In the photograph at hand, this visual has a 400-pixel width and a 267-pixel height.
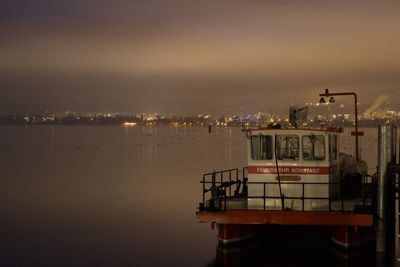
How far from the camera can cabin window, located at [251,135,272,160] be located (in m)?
20.9

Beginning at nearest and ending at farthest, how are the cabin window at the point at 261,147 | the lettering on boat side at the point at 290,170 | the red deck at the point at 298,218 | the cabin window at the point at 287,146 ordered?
the red deck at the point at 298,218 → the lettering on boat side at the point at 290,170 → the cabin window at the point at 287,146 → the cabin window at the point at 261,147

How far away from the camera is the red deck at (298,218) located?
63.4 ft

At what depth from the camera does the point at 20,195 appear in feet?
173

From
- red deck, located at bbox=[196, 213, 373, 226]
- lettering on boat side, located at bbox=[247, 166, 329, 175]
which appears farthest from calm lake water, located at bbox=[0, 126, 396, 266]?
lettering on boat side, located at bbox=[247, 166, 329, 175]

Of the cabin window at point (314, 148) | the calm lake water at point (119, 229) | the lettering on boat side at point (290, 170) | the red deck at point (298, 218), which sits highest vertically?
the cabin window at point (314, 148)

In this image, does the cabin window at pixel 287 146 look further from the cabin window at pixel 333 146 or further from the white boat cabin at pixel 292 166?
the cabin window at pixel 333 146

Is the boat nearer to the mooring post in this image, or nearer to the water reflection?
the mooring post

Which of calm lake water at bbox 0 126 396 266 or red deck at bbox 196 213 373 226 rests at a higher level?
red deck at bbox 196 213 373 226

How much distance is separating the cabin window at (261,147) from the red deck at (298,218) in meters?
2.08

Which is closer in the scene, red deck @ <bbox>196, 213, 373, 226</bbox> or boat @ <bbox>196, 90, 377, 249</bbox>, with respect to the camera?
red deck @ <bbox>196, 213, 373, 226</bbox>

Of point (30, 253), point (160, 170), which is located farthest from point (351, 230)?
point (160, 170)

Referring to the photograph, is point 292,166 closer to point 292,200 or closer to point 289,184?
point 289,184

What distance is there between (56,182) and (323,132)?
155ft

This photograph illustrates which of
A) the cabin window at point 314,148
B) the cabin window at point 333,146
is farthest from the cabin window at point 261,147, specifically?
the cabin window at point 333,146
